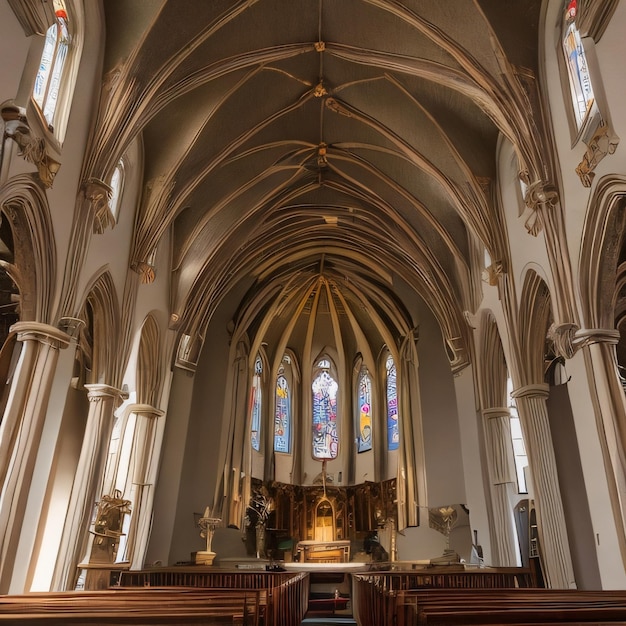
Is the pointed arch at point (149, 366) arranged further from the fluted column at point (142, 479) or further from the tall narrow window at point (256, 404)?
the tall narrow window at point (256, 404)

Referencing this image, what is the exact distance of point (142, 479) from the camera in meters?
15.5

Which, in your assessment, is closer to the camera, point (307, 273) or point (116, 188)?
point (116, 188)

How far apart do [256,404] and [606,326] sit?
16.4m

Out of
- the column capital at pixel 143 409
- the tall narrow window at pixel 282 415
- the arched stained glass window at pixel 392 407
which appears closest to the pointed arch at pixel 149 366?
the column capital at pixel 143 409

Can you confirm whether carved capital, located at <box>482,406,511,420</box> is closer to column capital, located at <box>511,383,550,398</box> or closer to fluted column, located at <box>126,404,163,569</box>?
column capital, located at <box>511,383,550,398</box>

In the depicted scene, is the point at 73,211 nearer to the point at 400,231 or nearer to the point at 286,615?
the point at 286,615

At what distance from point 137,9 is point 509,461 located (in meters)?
12.9

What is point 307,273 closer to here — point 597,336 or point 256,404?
point 256,404

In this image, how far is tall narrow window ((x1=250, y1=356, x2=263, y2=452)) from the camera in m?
23.4

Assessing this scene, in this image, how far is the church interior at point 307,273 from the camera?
932 centimetres

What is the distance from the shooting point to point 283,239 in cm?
2083

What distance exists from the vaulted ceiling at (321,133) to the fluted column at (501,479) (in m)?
2.29

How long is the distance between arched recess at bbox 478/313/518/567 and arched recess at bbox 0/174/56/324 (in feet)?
33.9

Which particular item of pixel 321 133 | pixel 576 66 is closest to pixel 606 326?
pixel 576 66
